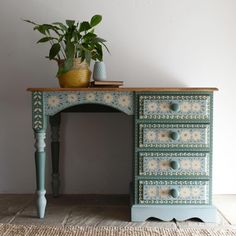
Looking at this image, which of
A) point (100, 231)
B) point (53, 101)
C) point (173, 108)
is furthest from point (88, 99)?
point (100, 231)

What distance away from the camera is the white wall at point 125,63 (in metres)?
2.22

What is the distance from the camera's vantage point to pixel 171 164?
176 centimetres

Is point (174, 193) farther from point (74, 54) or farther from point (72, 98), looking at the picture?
point (74, 54)

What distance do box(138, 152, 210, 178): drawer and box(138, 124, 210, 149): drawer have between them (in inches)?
1.9

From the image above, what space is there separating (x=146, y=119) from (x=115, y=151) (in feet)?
2.00

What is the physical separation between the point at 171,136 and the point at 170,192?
0.30 m

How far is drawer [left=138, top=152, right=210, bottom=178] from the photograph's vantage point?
5.80ft

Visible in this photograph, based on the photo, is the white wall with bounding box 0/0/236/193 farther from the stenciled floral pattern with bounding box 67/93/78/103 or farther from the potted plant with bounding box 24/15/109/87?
the stenciled floral pattern with bounding box 67/93/78/103

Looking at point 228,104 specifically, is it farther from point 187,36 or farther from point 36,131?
point 36,131

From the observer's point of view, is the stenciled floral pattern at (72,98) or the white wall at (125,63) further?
the white wall at (125,63)

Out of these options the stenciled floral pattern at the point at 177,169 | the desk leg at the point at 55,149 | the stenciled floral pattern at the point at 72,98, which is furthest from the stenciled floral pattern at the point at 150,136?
the desk leg at the point at 55,149

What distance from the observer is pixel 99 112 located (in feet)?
7.22

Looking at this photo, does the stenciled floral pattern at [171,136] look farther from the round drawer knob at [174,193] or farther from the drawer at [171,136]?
the round drawer knob at [174,193]

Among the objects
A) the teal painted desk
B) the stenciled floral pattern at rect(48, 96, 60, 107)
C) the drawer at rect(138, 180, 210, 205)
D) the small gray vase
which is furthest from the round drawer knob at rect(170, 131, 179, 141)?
the stenciled floral pattern at rect(48, 96, 60, 107)
